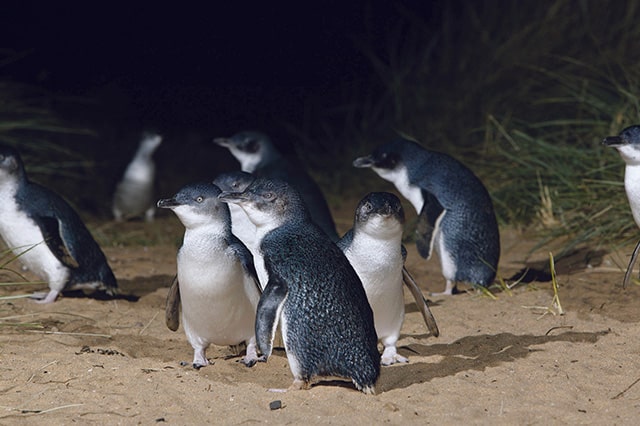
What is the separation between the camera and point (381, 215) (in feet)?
14.0

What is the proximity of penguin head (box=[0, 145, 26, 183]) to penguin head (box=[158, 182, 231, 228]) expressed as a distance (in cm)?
159

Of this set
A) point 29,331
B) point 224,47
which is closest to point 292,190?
point 29,331

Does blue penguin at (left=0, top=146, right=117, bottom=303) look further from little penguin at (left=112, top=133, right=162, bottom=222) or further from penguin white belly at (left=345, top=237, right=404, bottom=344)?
little penguin at (left=112, top=133, right=162, bottom=222)

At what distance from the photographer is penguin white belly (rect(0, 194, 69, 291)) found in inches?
221

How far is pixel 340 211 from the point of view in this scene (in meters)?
8.84

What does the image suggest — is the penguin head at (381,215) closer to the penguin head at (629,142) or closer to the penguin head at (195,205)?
the penguin head at (195,205)

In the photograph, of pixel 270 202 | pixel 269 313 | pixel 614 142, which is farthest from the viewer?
pixel 614 142

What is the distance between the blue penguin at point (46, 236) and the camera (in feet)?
18.4

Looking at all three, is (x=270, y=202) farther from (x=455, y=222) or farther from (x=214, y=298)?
(x=455, y=222)

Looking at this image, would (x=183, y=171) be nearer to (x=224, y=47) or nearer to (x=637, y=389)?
(x=224, y=47)

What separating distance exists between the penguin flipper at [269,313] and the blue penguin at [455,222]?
2.09 m

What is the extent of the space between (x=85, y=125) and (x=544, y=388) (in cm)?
817

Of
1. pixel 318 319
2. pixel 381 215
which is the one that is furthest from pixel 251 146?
pixel 318 319

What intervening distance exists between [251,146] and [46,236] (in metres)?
2.01
